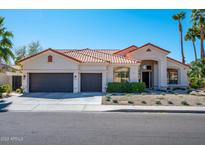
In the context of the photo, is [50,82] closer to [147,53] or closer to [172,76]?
[147,53]

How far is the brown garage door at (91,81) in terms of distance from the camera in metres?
19.9

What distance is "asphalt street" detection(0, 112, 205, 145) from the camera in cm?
554

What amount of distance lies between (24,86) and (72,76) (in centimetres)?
528

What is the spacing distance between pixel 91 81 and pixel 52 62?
15.5 feet

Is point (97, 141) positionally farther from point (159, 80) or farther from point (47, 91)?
point (159, 80)

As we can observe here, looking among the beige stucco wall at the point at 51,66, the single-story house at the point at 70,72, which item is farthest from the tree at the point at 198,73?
the beige stucco wall at the point at 51,66

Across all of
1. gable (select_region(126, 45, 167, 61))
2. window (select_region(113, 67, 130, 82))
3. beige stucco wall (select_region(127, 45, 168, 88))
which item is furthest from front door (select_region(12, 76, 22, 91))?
gable (select_region(126, 45, 167, 61))

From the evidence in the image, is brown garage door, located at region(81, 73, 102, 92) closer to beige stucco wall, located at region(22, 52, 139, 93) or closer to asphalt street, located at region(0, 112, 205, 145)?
beige stucco wall, located at region(22, 52, 139, 93)

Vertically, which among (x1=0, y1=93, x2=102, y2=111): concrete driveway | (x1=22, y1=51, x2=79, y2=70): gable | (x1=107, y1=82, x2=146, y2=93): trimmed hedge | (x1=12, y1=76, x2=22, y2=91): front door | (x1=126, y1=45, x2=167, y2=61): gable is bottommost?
(x1=0, y1=93, x2=102, y2=111): concrete driveway

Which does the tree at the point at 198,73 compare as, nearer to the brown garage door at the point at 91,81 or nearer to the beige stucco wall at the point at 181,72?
the beige stucco wall at the point at 181,72

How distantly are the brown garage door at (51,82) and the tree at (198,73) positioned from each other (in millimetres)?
15492

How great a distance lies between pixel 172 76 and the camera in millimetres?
24906

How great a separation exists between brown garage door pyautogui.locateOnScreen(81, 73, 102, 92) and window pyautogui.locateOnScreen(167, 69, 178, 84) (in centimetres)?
1078

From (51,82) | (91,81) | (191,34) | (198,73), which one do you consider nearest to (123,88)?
(91,81)
